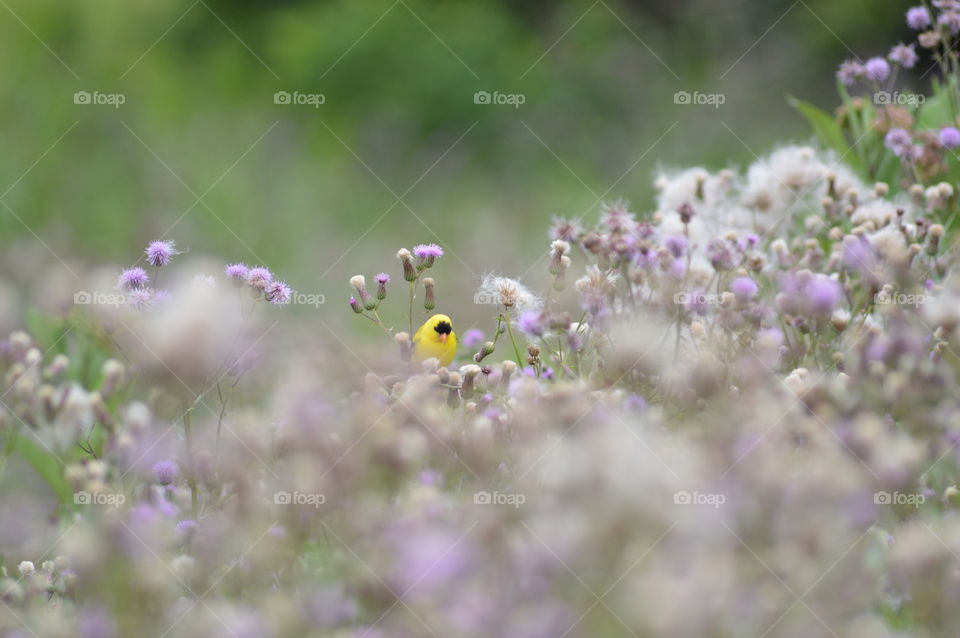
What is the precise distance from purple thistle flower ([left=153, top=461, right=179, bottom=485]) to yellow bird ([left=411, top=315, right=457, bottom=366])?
1.86ft

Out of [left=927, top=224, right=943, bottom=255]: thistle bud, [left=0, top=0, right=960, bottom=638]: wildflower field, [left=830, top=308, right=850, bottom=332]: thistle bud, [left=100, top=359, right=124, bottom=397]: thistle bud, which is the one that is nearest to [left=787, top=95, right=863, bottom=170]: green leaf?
[left=0, top=0, right=960, bottom=638]: wildflower field

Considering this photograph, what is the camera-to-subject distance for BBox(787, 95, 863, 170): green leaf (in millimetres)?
3034

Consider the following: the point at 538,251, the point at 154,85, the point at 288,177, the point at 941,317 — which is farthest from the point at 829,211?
the point at 154,85

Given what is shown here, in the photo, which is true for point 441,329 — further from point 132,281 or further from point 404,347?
point 132,281

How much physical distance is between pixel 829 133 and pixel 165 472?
2.27m

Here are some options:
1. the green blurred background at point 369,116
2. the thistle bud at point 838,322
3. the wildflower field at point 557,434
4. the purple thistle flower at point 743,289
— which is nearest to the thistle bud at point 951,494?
the wildflower field at point 557,434

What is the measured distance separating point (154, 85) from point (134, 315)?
19.1 feet

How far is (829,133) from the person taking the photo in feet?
10.2

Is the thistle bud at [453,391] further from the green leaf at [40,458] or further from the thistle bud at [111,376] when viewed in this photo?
the green leaf at [40,458]

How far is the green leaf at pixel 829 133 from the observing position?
119 inches

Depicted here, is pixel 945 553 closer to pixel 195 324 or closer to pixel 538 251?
pixel 195 324

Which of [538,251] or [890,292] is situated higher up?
[538,251]

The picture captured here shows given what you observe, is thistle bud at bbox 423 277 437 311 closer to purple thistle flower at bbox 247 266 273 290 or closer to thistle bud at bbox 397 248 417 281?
thistle bud at bbox 397 248 417 281

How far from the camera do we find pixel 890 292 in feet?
6.56
